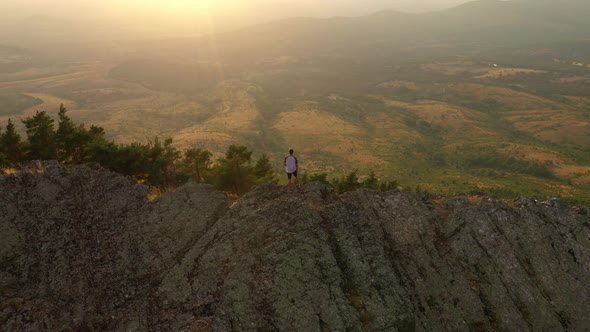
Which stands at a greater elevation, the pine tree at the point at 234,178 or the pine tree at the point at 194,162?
the pine tree at the point at 234,178

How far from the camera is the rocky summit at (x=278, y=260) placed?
818 inches

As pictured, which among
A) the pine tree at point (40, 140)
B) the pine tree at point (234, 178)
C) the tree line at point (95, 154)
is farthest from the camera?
the pine tree at point (40, 140)

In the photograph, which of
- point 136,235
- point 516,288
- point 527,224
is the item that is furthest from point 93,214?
point 527,224

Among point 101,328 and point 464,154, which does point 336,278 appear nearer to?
point 101,328

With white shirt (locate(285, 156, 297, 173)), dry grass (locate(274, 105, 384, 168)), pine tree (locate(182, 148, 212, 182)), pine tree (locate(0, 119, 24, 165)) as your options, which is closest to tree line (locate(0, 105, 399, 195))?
pine tree (locate(0, 119, 24, 165))

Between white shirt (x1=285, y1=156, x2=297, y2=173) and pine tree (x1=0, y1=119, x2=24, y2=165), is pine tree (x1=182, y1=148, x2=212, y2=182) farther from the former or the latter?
white shirt (x1=285, y1=156, x2=297, y2=173)

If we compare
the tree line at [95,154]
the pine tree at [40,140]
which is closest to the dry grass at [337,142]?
the tree line at [95,154]

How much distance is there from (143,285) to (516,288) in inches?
871

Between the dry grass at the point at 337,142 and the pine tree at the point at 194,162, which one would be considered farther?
the dry grass at the point at 337,142

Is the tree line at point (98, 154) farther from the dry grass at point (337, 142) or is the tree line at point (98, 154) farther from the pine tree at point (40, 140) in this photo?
the dry grass at point (337, 142)

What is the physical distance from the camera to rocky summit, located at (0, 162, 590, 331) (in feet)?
68.1

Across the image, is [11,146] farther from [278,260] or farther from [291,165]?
[278,260]

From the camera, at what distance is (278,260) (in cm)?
2217

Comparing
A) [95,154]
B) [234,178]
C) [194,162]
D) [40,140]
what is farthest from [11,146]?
[234,178]
